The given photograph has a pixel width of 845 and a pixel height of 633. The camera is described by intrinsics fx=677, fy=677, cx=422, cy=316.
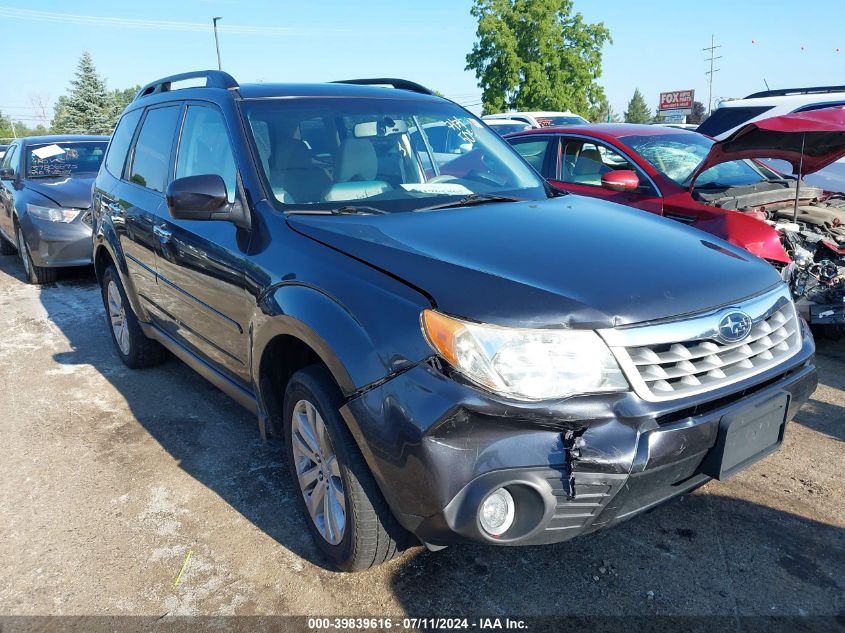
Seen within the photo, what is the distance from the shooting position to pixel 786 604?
237cm

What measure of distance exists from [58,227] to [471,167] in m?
5.87

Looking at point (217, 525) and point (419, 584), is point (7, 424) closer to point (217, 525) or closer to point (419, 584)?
point (217, 525)

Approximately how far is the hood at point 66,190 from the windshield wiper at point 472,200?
6068 mm

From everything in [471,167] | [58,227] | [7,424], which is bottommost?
[7,424]

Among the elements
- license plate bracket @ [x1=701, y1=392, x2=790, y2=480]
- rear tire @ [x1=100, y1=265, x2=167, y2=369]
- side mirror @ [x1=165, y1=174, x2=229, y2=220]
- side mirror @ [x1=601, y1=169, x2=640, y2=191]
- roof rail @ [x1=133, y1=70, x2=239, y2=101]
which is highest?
roof rail @ [x1=133, y1=70, x2=239, y2=101]

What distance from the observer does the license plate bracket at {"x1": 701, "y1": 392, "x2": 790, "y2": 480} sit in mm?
2152

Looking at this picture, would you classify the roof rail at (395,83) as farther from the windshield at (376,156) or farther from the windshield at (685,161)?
the windshield at (685,161)

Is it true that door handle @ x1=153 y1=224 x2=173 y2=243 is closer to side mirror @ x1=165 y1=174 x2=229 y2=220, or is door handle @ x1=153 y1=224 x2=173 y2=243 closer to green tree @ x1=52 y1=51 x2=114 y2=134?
side mirror @ x1=165 y1=174 x2=229 y2=220

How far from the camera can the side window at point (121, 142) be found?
4.58 m

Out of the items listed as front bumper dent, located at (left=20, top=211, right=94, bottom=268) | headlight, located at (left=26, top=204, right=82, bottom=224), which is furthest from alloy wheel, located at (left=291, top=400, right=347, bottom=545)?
headlight, located at (left=26, top=204, right=82, bottom=224)

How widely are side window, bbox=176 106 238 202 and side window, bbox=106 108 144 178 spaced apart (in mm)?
1066

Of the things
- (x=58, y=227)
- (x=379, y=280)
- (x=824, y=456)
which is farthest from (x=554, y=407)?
(x=58, y=227)

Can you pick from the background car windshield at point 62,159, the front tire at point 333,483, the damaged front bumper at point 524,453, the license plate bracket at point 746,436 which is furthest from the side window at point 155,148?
the background car windshield at point 62,159

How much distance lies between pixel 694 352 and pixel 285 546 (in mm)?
1785
